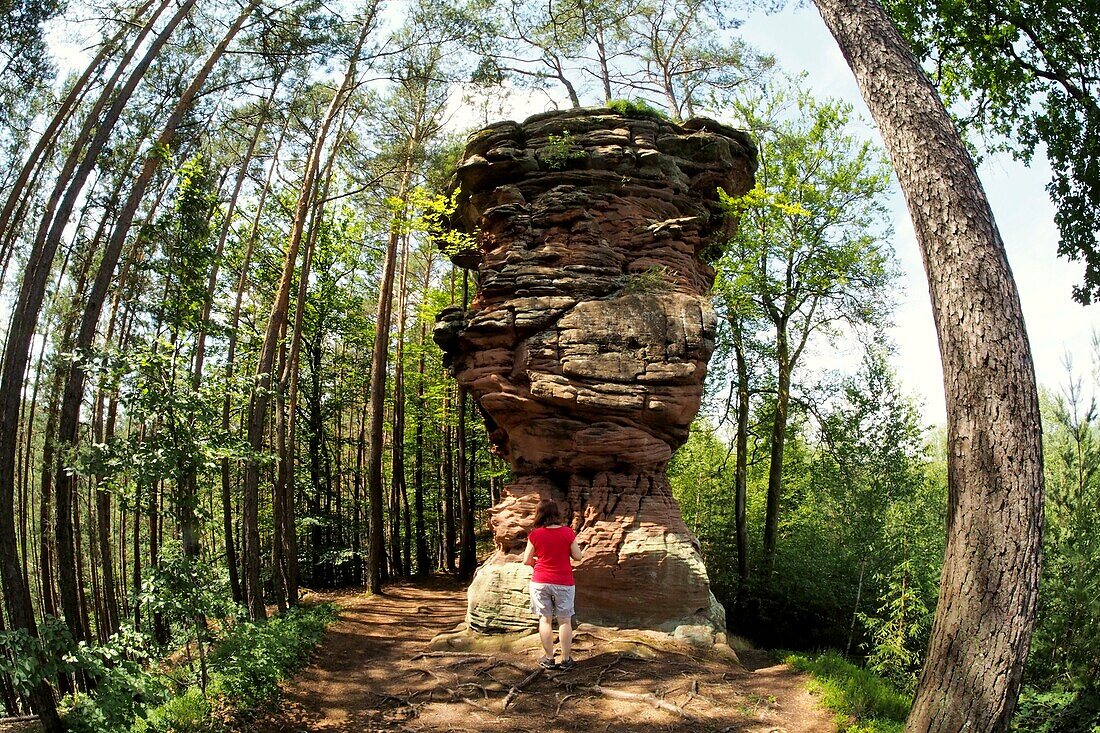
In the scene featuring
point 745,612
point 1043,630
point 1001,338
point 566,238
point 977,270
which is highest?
point 566,238

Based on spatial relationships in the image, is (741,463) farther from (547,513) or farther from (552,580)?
(552,580)

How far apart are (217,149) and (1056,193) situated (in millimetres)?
17068

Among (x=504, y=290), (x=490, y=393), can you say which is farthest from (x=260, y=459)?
(x=504, y=290)

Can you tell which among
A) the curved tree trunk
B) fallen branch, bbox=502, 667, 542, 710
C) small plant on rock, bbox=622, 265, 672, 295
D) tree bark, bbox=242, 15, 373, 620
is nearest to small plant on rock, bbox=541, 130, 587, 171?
small plant on rock, bbox=622, 265, 672, 295

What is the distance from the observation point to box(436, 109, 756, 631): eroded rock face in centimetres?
976

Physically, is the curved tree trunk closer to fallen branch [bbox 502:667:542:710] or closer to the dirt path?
the dirt path

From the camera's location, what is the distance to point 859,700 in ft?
21.3

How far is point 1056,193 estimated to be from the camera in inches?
392

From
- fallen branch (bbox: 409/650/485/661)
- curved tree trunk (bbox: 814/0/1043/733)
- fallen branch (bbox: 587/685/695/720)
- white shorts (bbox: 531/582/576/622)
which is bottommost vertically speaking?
fallen branch (bbox: 409/650/485/661)

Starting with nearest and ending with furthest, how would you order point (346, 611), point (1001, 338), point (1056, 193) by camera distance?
point (1001, 338), point (1056, 193), point (346, 611)

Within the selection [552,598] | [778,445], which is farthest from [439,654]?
[778,445]

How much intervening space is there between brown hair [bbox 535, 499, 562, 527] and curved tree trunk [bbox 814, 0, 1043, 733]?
669 centimetres

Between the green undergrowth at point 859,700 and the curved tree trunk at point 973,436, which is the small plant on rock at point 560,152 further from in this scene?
the green undergrowth at point 859,700

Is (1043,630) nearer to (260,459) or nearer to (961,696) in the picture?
(961,696)
